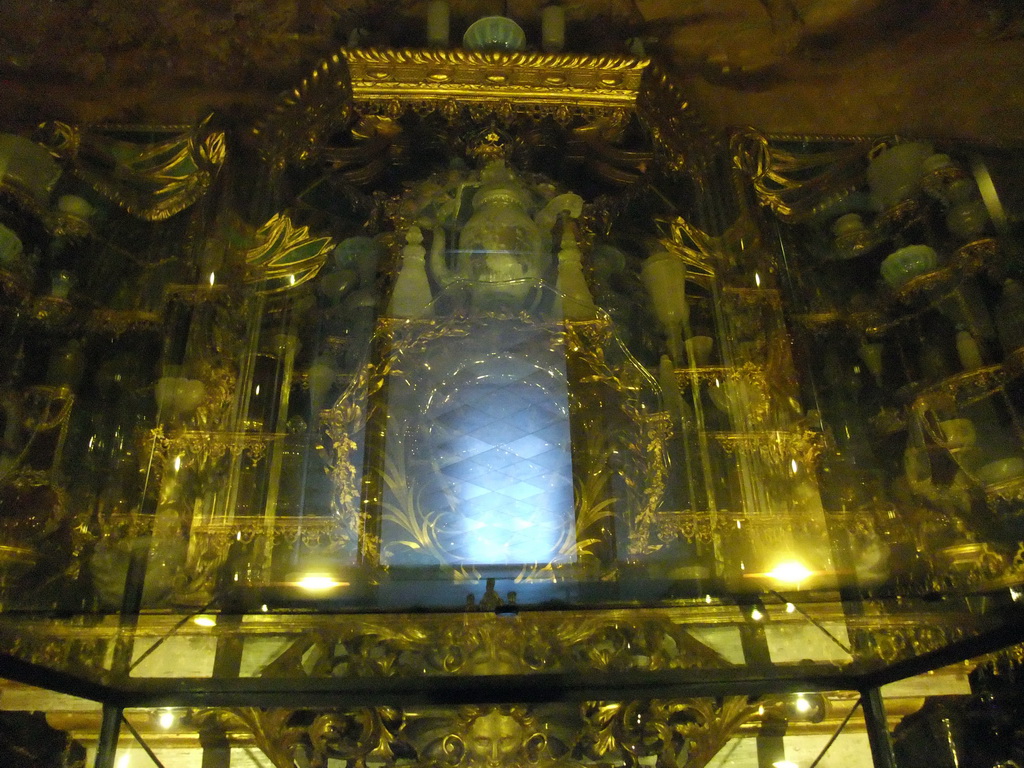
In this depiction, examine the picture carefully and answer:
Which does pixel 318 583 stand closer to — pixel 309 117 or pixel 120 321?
pixel 120 321

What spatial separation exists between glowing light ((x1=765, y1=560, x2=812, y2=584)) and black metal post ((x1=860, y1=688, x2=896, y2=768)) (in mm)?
295

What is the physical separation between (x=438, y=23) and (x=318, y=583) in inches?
67.5

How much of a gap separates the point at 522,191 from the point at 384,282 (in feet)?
1.63

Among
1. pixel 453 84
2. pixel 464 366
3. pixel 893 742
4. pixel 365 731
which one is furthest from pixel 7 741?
pixel 453 84

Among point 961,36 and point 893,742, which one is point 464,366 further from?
point 961,36

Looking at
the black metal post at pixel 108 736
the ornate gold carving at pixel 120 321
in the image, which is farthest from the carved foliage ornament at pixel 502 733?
the ornate gold carving at pixel 120 321

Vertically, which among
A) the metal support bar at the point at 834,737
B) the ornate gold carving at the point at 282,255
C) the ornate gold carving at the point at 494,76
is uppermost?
the ornate gold carving at the point at 494,76

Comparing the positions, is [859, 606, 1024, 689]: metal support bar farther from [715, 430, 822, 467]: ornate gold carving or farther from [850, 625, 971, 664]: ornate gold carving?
[715, 430, 822, 467]: ornate gold carving

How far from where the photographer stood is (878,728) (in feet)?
5.91

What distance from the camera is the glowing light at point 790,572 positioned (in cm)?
202

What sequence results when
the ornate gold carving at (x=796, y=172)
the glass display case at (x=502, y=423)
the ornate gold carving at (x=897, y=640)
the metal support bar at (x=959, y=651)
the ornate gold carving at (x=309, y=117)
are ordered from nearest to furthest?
the metal support bar at (x=959, y=651) → the ornate gold carving at (x=897, y=640) → the glass display case at (x=502, y=423) → the ornate gold carving at (x=309, y=117) → the ornate gold carving at (x=796, y=172)

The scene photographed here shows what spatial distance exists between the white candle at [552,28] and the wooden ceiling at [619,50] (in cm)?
4

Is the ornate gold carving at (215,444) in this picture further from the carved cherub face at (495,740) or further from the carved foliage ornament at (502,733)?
the carved cherub face at (495,740)

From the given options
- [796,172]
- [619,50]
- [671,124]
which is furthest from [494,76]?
[796,172]
